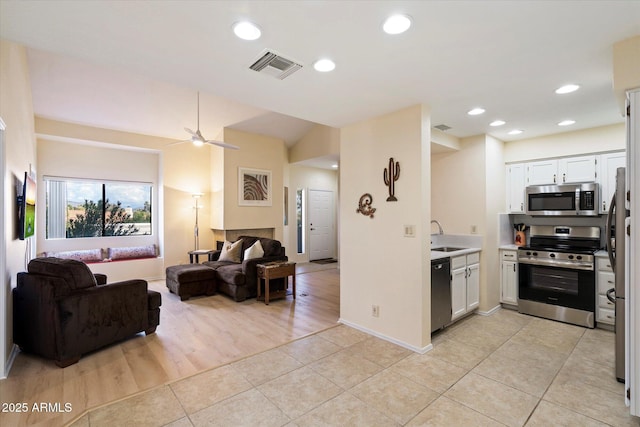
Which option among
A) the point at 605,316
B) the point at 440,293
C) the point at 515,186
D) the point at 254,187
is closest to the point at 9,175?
the point at 254,187

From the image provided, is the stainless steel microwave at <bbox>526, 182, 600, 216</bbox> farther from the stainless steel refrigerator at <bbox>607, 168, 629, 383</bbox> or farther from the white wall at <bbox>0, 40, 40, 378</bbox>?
the white wall at <bbox>0, 40, 40, 378</bbox>

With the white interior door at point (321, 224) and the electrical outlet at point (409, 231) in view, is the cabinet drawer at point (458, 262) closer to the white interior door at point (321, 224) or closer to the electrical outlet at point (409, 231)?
the electrical outlet at point (409, 231)

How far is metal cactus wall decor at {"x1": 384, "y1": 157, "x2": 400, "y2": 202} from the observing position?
10.5 ft

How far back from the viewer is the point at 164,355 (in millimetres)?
2938

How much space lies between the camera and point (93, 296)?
2.90 m

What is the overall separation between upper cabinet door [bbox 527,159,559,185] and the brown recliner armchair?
17.9 ft

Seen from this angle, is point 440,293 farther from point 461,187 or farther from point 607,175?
point 607,175

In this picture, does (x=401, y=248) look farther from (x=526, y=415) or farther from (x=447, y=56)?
(x=447, y=56)

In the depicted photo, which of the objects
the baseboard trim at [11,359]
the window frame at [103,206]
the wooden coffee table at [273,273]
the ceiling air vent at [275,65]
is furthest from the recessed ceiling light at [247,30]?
the window frame at [103,206]

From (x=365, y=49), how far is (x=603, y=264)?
12.6 feet

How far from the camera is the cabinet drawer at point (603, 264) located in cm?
358

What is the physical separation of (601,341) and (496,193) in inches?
82.0

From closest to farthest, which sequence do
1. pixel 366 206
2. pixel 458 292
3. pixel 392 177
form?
pixel 392 177 → pixel 366 206 → pixel 458 292

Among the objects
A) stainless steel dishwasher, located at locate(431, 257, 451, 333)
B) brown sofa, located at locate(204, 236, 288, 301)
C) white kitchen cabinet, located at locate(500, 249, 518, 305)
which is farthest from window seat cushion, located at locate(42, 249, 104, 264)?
white kitchen cabinet, located at locate(500, 249, 518, 305)
